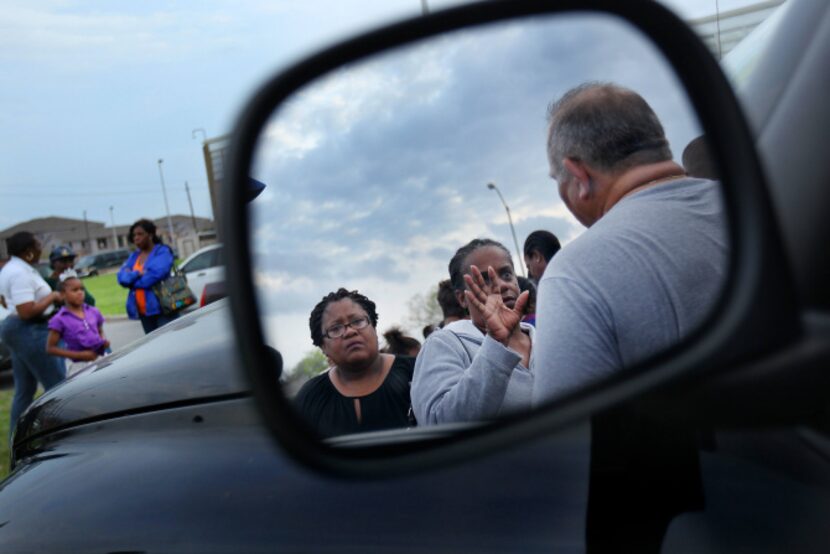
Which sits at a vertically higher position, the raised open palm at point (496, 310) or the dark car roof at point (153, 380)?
the raised open palm at point (496, 310)

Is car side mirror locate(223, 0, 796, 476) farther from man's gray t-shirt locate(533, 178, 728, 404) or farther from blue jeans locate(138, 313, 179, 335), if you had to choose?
blue jeans locate(138, 313, 179, 335)

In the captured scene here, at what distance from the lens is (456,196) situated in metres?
1.26

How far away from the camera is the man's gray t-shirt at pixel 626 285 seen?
120cm

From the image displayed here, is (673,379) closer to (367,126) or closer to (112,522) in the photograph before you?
(367,126)

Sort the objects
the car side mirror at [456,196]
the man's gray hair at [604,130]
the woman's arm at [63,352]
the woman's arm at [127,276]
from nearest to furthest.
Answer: the car side mirror at [456,196] < the man's gray hair at [604,130] < the woman's arm at [63,352] < the woman's arm at [127,276]

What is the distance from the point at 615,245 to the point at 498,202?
0.19 metres

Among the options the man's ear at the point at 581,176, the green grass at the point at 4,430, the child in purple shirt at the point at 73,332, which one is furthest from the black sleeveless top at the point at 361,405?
the child in purple shirt at the point at 73,332

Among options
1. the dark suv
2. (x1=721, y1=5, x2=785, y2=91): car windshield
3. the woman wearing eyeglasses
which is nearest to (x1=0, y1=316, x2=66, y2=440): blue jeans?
the woman wearing eyeglasses

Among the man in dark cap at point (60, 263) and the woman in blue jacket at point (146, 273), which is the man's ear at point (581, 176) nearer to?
the woman in blue jacket at point (146, 273)

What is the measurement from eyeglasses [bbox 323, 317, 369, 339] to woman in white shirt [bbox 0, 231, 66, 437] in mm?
6798

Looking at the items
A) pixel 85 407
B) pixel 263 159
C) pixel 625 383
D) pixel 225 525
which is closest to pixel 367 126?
pixel 263 159

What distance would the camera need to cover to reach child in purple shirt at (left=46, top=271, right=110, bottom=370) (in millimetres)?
7041

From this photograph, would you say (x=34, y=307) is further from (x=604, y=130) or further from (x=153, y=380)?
(x=604, y=130)

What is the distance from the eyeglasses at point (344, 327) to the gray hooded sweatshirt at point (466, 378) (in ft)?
0.38
